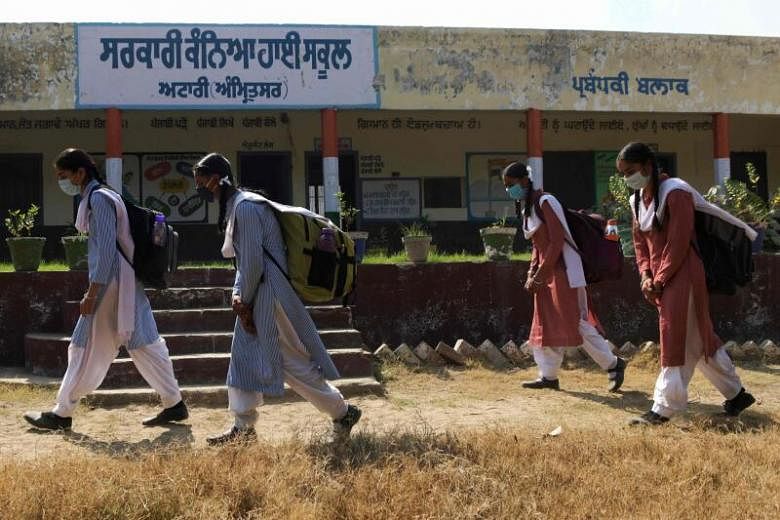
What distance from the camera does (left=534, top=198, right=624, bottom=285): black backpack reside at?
20.1ft

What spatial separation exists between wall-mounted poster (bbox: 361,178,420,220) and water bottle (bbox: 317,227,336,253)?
31.9 feet

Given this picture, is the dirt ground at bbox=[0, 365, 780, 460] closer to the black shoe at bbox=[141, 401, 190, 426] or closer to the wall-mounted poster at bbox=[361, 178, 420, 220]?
the black shoe at bbox=[141, 401, 190, 426]

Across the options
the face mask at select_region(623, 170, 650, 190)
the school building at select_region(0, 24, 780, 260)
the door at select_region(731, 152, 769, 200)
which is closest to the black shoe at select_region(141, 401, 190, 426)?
the face mask at select_region(623, 170, 650, 190)

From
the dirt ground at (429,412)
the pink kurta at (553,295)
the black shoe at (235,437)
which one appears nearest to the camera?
the black shoe at (235,437)

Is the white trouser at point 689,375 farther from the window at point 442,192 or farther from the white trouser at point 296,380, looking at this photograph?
the window at point 442,192

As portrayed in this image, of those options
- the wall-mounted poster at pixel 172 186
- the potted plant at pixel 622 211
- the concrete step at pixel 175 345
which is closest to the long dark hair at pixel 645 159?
the concrete step at pixel 175 345

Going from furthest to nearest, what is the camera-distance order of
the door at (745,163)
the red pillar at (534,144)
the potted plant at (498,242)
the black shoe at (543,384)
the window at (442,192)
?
the door at (745,163)
the window at (442,192)
the red pillar at (534,144)
the potted plant at (498,242)
the black shoe at (543,384)

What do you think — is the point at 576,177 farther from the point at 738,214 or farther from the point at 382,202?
the point at 738,214

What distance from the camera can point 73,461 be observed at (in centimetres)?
368

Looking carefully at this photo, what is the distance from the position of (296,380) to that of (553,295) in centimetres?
260

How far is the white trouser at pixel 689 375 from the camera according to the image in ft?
15.1

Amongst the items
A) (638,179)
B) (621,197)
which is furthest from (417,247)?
(638,179)

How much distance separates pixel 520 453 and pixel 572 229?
2.68m

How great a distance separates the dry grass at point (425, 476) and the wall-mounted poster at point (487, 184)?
9.78 metres
